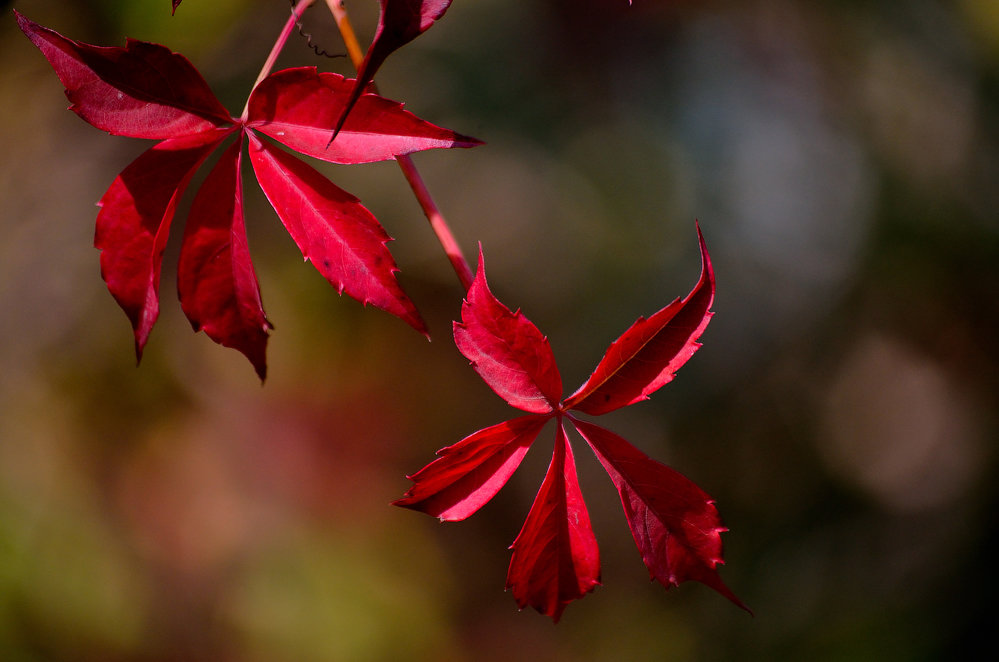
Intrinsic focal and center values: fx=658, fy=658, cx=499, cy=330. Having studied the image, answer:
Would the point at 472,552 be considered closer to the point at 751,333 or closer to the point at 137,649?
the point at 137,649

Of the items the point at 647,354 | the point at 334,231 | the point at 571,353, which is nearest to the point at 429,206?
the point at 334,231

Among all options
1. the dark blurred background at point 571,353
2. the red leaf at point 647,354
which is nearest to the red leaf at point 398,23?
the red leaf at point 647,354

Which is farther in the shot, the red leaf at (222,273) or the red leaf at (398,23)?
the red leaf at (222,273)

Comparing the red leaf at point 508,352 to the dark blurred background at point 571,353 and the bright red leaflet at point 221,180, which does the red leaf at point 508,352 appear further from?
the dark blurred background at point 571,353

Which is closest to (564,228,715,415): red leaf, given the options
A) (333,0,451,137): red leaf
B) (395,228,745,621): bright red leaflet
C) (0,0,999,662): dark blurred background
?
(395,228,745,621): bright red leaflet

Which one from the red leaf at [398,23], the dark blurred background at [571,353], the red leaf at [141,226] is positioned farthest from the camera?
the dark blurred background at [571,353]

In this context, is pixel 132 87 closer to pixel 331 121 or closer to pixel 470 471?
pixel 331 121

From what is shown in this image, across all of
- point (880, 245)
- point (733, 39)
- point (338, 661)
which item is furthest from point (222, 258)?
point (733, 39)
